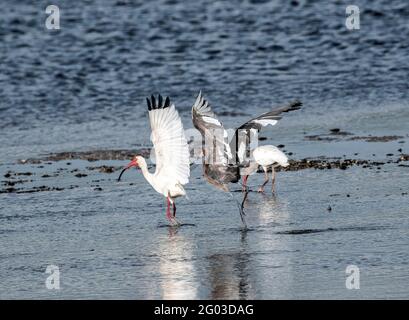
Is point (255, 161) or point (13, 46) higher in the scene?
point (13, 46)

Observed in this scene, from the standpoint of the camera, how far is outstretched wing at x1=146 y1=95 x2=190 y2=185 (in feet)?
37.0

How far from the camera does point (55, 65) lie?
78.2 feet

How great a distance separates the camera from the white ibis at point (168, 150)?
444 inches

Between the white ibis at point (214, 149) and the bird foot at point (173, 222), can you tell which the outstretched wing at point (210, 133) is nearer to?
the white ibis at point (214, 149)

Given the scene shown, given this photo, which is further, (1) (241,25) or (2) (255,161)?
(1) (241,25)

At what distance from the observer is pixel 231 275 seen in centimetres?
941

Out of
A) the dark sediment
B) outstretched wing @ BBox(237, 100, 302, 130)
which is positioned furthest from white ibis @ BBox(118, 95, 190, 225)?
the dark sediment

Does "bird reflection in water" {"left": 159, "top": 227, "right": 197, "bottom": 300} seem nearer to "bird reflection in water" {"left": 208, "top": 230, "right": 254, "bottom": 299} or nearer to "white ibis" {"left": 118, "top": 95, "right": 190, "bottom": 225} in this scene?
"bird reflection in water" {"left": 208, "top": 230, "right": 254, "bottom": 299}

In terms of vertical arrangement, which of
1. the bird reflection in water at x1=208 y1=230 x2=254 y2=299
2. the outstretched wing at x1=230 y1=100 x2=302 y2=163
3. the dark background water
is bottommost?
the bird reflection in water at x1=208 y1=230 x2=254 y2=299

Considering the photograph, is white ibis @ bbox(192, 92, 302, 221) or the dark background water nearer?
white ibis @ bbox(192, 92, 302, 221)

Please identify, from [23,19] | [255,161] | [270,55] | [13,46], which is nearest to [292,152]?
[255,161]

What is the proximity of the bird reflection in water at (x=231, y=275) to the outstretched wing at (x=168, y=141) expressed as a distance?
4.64 ft

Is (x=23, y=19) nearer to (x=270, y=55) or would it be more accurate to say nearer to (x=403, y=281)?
(x=270, y=55)
